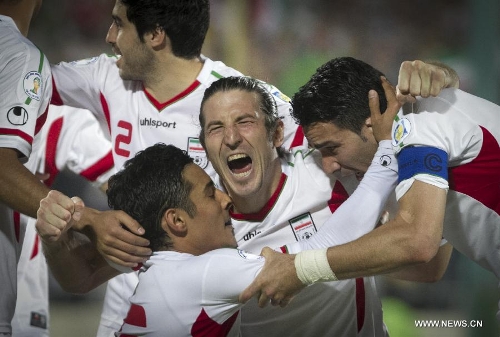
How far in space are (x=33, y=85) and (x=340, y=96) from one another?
111cm

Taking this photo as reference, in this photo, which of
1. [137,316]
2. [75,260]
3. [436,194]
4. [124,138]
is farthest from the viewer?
[124,138]

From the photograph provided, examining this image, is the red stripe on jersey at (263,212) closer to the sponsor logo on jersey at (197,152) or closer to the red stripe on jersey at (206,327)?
the sponsor logo on jersey at (197,152)

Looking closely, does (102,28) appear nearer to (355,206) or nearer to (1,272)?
(1,272)

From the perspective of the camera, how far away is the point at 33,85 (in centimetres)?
270

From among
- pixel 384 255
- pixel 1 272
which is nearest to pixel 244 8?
pixel 1 272

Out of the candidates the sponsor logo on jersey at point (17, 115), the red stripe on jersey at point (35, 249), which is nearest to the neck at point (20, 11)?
the sponsor logo on jersey at point (17, 115)

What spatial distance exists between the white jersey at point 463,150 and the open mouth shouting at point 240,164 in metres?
0.62

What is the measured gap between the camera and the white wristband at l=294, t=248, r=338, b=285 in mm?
2252

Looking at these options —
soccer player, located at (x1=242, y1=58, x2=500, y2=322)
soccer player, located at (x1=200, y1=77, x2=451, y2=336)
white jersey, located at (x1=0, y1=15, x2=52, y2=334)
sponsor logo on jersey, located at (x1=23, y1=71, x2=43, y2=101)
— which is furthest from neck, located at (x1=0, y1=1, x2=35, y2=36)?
soccer player, located at (x1=242, y1=58, x2=500, y2=322)

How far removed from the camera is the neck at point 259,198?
272cm

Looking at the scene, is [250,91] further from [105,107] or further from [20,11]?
[20,11]

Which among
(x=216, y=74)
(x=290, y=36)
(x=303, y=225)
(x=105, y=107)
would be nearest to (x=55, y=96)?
(x=105, y=107)

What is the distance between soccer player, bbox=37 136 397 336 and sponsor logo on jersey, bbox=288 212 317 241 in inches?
7.5

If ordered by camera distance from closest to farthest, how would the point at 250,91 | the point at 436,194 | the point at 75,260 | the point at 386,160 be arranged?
1. the point at 436,194
2. the point at 386,160
3. the point at 75,260
4. the point at 250,91
